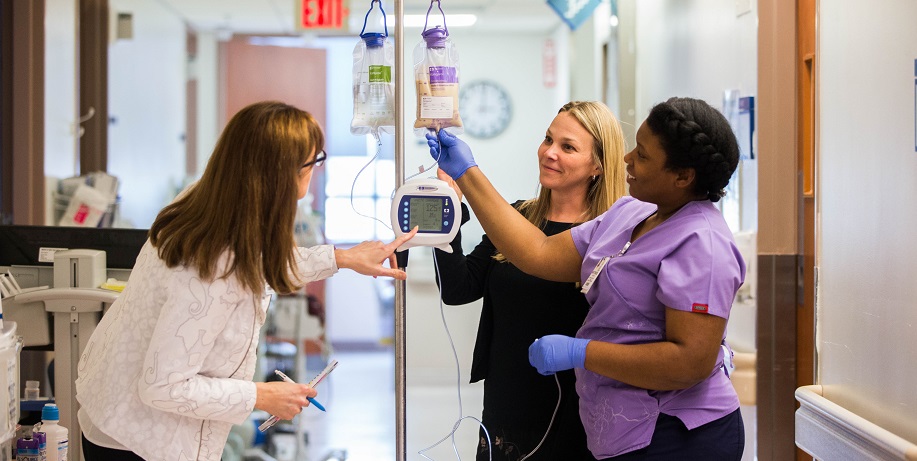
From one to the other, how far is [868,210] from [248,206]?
142 cm

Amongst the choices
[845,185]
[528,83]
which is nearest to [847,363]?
[845,185]

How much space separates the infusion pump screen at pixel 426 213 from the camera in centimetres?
175

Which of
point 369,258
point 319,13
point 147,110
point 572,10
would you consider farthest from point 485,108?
point 369,258

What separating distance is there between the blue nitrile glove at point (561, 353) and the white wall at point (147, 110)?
15.5 ft

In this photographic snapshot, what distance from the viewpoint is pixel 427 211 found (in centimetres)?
175

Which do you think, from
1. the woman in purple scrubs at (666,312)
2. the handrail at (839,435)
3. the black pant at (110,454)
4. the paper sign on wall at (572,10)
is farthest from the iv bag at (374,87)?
the paper sign on wall at (572,10)

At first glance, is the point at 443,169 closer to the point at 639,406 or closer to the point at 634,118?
the point at 639,406

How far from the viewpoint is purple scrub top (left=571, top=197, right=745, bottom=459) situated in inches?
57.8

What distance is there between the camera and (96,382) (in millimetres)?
1521

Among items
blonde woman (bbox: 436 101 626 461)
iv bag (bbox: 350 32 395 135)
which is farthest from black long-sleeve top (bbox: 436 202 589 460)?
iv bag (bbox: 350 32 395 135)

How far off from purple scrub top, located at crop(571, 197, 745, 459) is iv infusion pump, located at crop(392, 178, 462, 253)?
282 mm

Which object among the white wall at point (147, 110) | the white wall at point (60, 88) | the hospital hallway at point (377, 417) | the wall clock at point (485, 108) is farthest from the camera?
the white wall at point (147, 110)

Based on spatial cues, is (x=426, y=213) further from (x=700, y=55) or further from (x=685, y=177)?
(x=700, y=55)

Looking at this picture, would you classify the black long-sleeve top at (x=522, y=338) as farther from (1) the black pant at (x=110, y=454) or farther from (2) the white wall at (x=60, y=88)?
(2) the white wall at (x=60, y=88)
